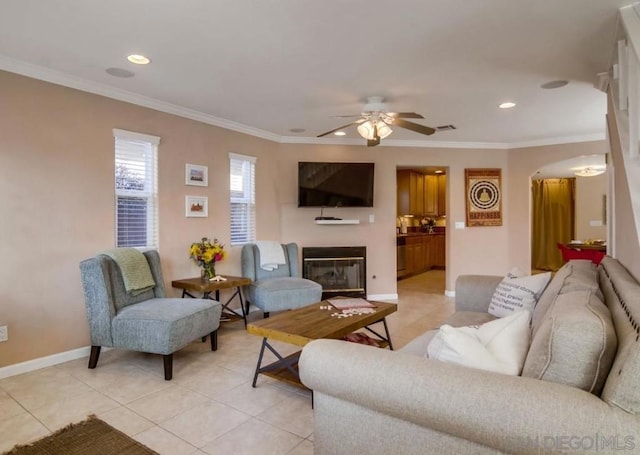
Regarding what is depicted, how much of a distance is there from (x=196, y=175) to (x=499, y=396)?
3.96m

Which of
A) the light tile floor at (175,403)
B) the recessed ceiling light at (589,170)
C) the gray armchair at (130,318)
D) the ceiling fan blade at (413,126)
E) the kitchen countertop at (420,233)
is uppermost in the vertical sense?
the recessed ceiling light at (589,170)

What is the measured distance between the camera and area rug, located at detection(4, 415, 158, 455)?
1973 millimetres

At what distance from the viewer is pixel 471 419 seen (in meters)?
1.09

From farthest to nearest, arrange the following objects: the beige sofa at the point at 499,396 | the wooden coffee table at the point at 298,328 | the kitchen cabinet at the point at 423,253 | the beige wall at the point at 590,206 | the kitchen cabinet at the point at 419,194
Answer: the kitchen cabinet at the point at 419,194
the beige wall at the point at 590,206
the kitchen cabinet at the point at 423,253
the wooden coffee table at the point at 298,328
the beige sofa at the point at 499,396

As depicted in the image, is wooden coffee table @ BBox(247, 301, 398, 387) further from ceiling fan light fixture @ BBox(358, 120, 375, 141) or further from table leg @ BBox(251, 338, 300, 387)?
ceiling fan light fixture @ BBox(358, 120, 375, 141)

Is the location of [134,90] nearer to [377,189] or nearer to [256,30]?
[256,30]

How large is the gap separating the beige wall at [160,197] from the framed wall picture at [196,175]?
6 cm

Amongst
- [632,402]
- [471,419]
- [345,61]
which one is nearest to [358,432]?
[471,419]

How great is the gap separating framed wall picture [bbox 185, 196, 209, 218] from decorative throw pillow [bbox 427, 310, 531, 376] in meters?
3.44

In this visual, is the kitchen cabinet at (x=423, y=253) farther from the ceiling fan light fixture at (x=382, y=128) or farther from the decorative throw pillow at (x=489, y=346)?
the decorative throw pillow at (x=489, y=346)

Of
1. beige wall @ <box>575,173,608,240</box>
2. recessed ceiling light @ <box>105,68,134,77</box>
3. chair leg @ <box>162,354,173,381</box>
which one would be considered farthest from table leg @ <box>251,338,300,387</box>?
beige wall @ <box>575,173,608,240</box>

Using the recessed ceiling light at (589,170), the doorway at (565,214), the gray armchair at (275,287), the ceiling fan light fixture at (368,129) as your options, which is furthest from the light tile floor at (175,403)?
the doorway at (565,214)

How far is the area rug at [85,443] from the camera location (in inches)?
77.7

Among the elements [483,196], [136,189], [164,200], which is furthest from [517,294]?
[483,196]
